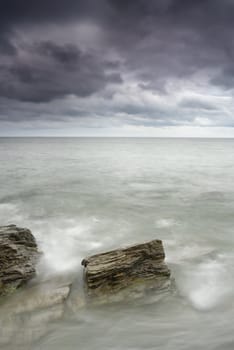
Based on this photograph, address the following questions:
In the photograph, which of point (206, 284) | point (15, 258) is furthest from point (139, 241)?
point (15, 258)

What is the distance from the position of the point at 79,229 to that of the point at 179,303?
870 centimetres

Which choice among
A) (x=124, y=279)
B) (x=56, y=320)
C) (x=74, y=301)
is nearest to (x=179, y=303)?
(x=124, y=279)

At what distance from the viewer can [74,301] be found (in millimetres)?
8531

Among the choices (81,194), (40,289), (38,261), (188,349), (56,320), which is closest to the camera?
(188,349)

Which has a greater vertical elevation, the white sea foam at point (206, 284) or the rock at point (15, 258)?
the rock at point (15, 258)

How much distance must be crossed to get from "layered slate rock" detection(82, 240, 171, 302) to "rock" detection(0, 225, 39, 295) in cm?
240

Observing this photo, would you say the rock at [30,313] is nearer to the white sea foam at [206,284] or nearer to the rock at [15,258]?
the rock at [15,258]

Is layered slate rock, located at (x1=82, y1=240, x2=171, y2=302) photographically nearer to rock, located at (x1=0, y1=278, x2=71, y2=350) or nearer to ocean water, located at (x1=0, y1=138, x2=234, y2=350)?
ocean water, located at (x1=0, y1=138, x2=234, y2=350)

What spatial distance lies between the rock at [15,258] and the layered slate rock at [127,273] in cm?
240

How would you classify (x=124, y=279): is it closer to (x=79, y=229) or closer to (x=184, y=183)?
(x=79, y=229)

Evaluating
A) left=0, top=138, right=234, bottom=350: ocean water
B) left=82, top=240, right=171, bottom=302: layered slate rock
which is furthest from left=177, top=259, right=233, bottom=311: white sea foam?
left=82, top=240, right=171, bottom=302: layered slate rock

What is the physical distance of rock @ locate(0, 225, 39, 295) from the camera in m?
9.10

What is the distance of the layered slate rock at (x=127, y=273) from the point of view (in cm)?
863

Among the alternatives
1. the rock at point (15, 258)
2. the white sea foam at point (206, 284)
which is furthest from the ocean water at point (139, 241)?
the rock at point (15, 258)
